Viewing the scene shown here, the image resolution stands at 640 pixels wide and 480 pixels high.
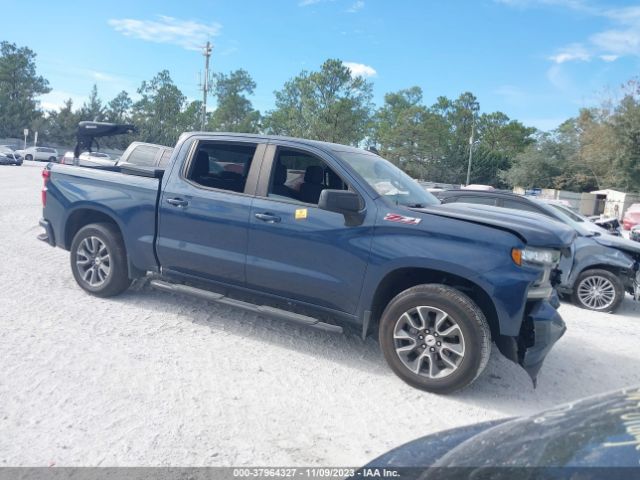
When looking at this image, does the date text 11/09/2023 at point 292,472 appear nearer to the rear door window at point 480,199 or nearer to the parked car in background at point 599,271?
the parked car in background at point 599,271

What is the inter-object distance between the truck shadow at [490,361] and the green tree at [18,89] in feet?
268

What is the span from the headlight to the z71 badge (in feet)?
2.55

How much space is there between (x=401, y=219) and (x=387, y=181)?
2.35 ft

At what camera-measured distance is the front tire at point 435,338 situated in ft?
12.9

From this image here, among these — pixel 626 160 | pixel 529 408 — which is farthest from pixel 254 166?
pixel 626 160

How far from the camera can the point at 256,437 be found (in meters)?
3.28

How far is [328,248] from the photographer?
447 cm

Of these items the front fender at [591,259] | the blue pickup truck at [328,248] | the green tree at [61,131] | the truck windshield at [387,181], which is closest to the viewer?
the blue pickup truck at [328,248]

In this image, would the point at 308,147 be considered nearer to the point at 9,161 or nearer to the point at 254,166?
the point at 254,166

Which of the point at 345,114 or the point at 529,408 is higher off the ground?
the point at 345,114

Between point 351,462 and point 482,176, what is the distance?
7125 centimetres

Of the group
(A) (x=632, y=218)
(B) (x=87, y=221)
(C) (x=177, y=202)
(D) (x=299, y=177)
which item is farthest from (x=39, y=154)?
(D) (x=299, y=177)

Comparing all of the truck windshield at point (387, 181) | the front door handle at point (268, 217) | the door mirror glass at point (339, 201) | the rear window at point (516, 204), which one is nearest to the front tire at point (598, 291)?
the rear window at point (516, 204)

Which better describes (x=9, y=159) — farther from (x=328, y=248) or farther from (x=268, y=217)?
(x=328, y=248)
